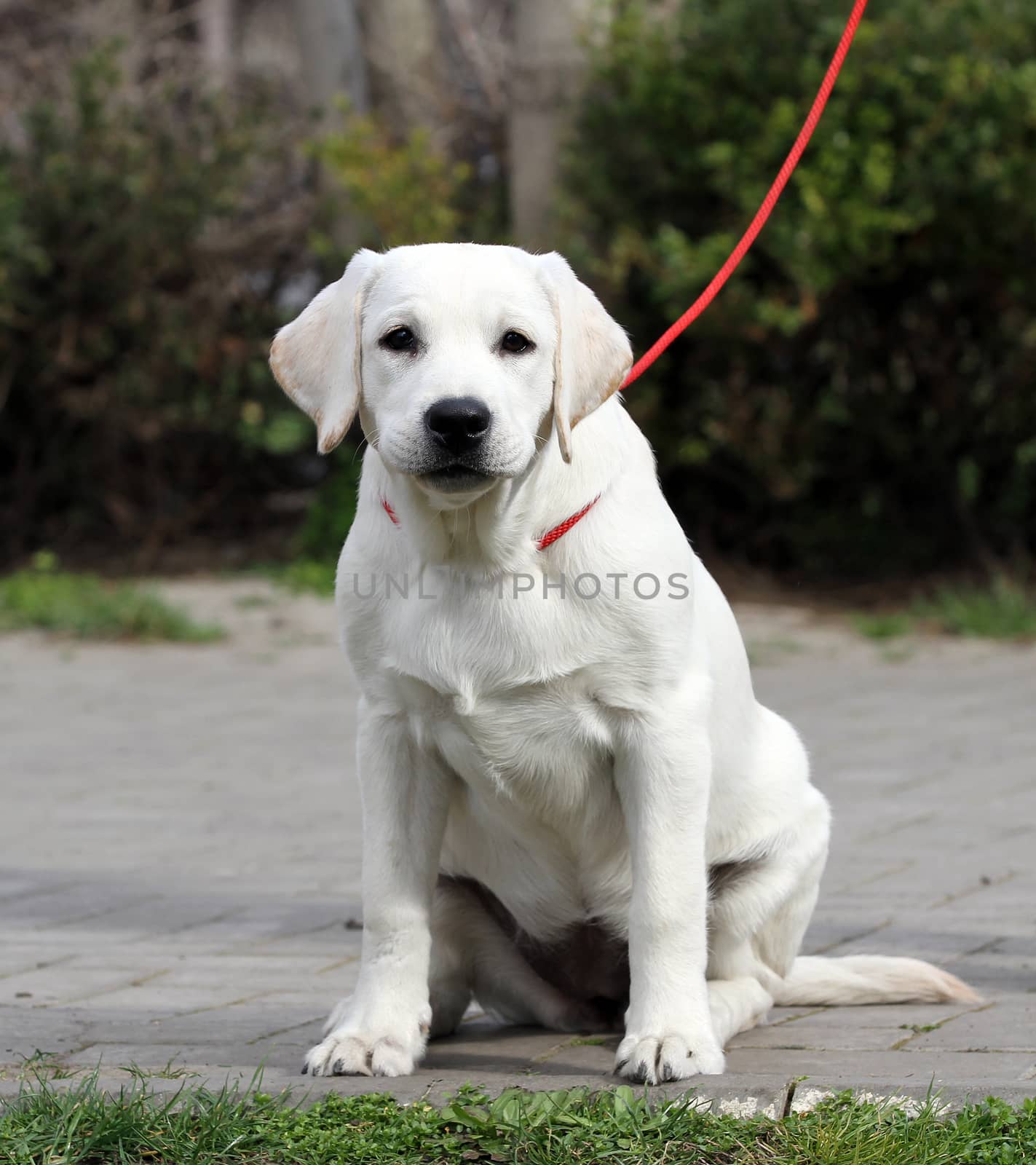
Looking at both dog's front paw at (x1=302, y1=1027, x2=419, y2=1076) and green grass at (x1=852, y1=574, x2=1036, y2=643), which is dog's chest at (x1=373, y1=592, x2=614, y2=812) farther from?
green grass at (x1=852, y1=574, x2=1036, y2=643)

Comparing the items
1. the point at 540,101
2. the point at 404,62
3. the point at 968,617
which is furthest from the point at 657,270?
the point at 404,62

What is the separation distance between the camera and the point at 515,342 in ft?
10.6

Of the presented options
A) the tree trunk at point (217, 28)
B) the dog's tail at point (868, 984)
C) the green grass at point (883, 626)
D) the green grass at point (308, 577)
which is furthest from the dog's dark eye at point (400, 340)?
the tree trunk at point (217, 28)

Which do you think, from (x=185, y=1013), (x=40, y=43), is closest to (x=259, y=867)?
(x=185, y=1013)

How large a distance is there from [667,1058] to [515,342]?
140cm

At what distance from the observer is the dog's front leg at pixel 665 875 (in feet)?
10.5

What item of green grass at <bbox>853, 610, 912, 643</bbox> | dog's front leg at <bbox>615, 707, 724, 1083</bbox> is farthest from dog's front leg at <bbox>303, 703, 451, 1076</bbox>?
green grass at <bbox>853, 610, 912, 643</bbox>

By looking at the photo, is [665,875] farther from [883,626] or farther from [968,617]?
[968,617]

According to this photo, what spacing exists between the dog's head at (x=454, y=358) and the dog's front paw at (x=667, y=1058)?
1107 mm

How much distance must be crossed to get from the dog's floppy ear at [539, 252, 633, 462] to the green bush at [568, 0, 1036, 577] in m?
6.34

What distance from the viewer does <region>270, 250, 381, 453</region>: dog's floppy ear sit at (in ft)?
10.9

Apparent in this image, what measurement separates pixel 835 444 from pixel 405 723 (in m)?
8.01

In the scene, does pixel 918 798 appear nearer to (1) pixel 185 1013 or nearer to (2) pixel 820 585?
(1) pixel 185 1013

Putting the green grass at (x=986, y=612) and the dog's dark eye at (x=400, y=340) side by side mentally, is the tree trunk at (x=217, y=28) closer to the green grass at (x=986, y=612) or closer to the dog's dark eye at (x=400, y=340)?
the green grass at (x=986, y=612)
